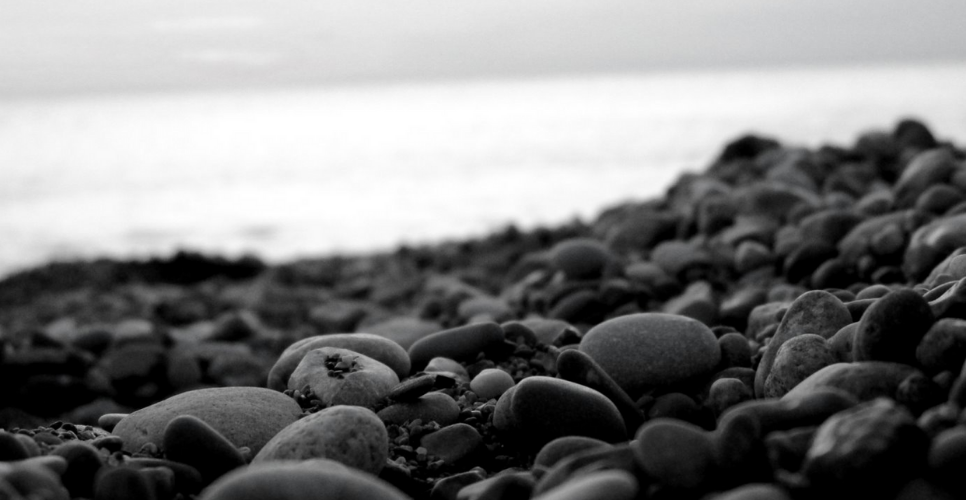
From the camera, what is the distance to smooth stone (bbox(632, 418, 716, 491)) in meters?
1.66

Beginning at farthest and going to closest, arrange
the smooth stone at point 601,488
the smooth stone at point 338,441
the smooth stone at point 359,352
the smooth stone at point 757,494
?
the smooth stone at point 359,352, the smooth stone at point 338,441, the smooth stone at point 601,488, the smooth stone at point 757,494

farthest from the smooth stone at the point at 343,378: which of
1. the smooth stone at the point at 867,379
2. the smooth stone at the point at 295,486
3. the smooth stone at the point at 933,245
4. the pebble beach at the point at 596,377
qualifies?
the smooth stone at the point at 933,245

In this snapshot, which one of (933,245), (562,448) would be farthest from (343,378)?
(933,245)

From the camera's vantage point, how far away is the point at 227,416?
2578 millimetres

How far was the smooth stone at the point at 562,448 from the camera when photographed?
7.06 feet

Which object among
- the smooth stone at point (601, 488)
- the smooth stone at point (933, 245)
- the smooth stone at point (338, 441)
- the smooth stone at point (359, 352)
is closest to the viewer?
the smooth stone at point (601, 488)

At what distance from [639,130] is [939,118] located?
10007 millimetres

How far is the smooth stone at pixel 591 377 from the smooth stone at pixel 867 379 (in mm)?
685

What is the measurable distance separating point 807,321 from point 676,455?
1240 millimetres

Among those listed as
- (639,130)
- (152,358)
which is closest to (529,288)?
(152,358)

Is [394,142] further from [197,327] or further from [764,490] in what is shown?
[764,490]

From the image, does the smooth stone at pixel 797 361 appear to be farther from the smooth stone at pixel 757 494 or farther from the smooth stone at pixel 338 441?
the smooth stone at pixel 338 441

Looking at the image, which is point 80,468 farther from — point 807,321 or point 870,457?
point 807,321

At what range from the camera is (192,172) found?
80.5 ft
